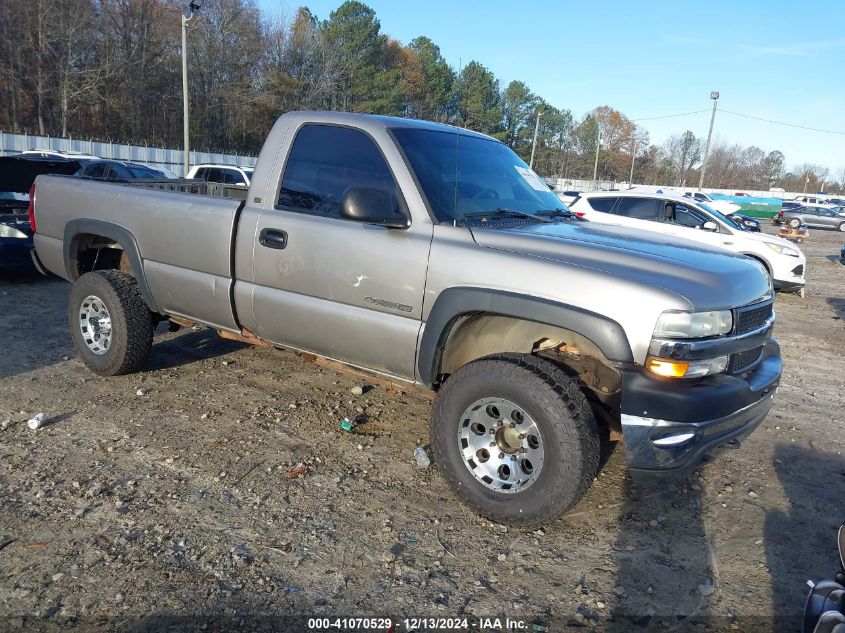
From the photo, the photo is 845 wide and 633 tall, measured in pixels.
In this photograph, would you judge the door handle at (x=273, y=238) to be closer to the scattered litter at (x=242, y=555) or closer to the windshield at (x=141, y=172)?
the scattered litter at (x=242, y=555)

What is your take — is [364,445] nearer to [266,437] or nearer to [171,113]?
[266,437]

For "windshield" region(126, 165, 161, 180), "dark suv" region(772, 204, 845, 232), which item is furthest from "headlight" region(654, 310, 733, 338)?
"dark suv" region(772, 204, 845, 232)

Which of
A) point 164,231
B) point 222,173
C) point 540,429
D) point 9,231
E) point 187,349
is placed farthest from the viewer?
point 222,173

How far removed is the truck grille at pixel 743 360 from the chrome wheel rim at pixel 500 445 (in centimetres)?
102

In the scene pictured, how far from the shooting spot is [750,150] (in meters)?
108

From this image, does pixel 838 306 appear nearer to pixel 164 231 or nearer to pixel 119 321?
pixel 164 231

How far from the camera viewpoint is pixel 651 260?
→ 10.4 feet

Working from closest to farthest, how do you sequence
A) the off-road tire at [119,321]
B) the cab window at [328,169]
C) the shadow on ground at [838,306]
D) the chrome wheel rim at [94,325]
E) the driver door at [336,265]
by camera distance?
the driver door at [336,265], the cab window at [328,169], the off-road tire at [119,321], the chrome wheel rim at [94,325], the shadow on ground at [838,306]

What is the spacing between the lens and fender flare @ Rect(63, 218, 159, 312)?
189 inches

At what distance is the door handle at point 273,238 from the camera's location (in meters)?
3.97

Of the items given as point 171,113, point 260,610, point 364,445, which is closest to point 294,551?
point 260,610

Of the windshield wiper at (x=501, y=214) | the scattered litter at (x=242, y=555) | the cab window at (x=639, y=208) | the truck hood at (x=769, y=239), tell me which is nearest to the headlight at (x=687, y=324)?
the windshield wiper at (x=501, y=214)

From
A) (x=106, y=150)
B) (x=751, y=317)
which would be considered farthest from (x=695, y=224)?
(x=106, y=150)

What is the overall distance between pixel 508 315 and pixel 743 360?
48.5 inches
